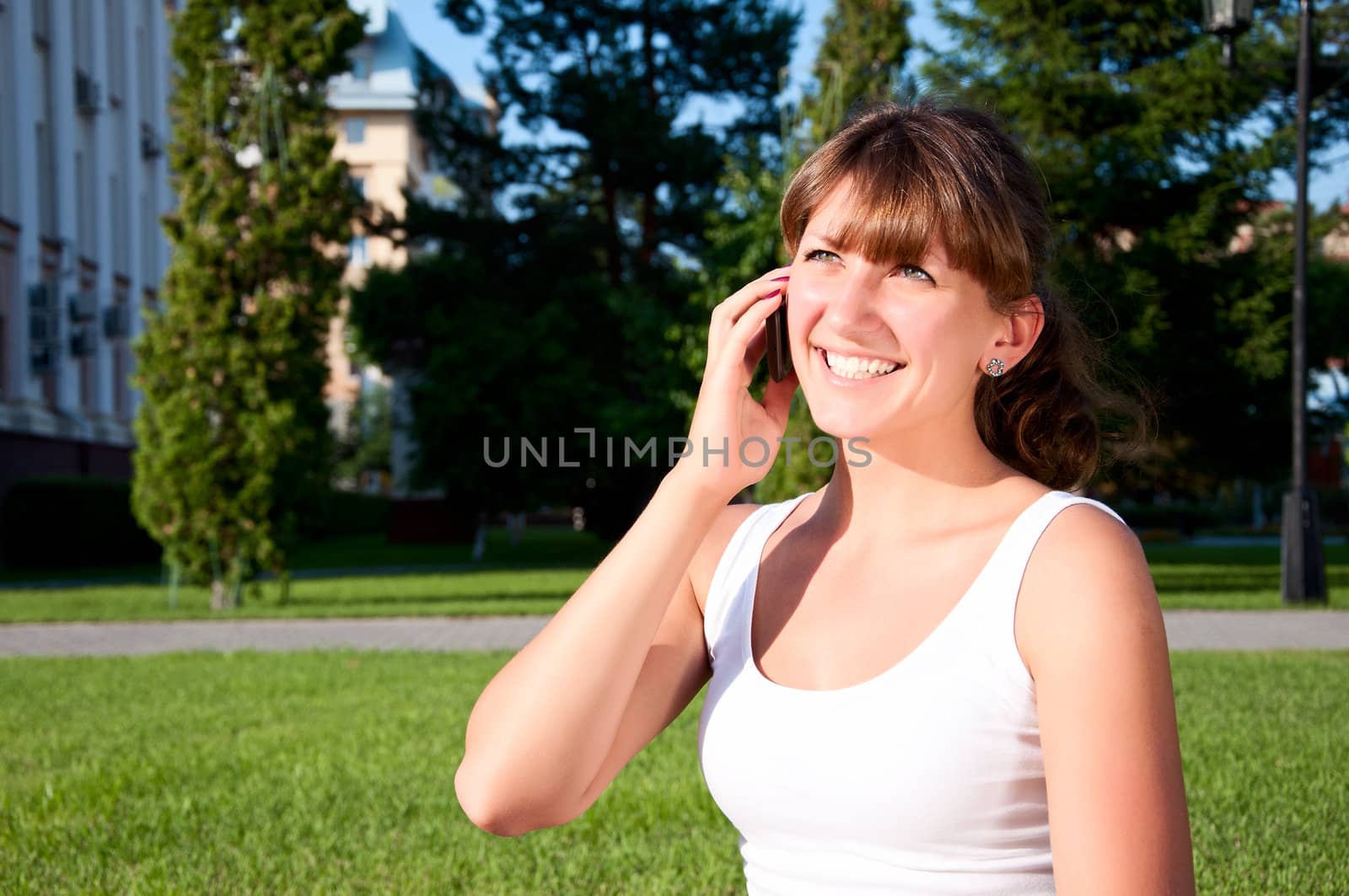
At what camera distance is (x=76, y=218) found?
30.9 metres

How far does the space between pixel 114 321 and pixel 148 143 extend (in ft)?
24.6

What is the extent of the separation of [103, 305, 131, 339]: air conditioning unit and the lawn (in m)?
7.33

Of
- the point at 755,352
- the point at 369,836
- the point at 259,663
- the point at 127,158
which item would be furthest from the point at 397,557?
the point at 755,352

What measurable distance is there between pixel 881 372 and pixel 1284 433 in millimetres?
22384

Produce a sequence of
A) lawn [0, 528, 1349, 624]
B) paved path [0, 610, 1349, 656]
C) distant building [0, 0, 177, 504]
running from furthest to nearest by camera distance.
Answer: distant building [0, 0, 177, 504] < lawn [0, 528, 1349, 624] < paved path [0, 610, 1349, 656]

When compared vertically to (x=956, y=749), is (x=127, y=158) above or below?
above

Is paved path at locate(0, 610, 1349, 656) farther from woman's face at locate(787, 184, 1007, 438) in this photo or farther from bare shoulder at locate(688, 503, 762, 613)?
woman's face at locate(787, 184, 1007, 438)

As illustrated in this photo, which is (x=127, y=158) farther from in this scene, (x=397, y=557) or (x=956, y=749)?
(x=956, y=749)

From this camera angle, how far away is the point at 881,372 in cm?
188

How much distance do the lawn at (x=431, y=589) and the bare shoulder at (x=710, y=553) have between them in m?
12.5

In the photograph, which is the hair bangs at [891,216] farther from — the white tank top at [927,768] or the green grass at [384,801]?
the green grass at [384,801]

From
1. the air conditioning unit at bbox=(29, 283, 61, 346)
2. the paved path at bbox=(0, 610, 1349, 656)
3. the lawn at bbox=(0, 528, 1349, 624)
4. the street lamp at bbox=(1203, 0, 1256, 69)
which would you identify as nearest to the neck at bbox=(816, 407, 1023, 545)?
the paved path at bbox=(0, 610, 1349, 656)

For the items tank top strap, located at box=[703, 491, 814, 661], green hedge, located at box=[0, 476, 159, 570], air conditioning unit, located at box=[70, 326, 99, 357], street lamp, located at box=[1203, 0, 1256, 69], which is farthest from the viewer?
air conditioning unit, located at box=[70, 326, 99, 357]

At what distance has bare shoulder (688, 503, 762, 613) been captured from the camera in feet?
7.08
